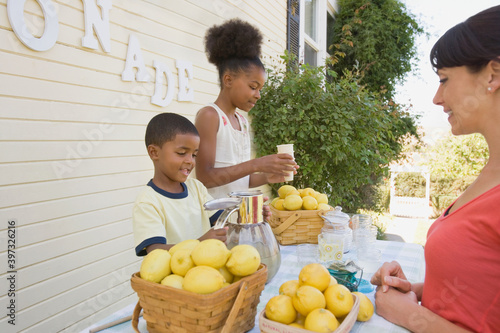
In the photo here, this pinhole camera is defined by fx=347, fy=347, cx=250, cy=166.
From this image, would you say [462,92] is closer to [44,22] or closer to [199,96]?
[44,22]

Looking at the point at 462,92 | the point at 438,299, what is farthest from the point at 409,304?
the point at 462,92

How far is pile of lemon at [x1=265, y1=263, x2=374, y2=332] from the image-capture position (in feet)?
3.11

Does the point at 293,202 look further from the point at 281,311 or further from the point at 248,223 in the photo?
the point at 281,311

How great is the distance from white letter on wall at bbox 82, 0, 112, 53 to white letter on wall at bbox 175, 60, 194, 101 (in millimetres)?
881

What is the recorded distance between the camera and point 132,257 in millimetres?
3000

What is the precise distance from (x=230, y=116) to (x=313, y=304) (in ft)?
5.40

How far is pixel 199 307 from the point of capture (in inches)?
35.4

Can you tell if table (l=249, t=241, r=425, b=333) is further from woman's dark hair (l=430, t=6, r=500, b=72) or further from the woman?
woman's dark hair (l=430, t=6, r=500, b=72)

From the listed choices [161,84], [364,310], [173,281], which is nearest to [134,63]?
[161,84]

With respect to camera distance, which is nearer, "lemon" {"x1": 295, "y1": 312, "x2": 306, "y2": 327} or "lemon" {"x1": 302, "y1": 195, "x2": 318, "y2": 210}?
"lemon" {"x1": 295, "y1": 312, "x2": 306, "y2": 327}

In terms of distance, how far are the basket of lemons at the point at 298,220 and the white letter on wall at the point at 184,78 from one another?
1932 mm

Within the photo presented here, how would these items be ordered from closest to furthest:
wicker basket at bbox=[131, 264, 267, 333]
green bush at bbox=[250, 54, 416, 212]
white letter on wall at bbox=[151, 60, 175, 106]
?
wicker basket at bbox=[131, 264, 267, 333], white letter on wall at bbox=[151, 60, 175, 106], green bush at bbox=[250, 54, 416, 212]

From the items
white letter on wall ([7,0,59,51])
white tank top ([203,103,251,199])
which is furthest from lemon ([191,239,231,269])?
white letter on wall ([7,0,59,51])

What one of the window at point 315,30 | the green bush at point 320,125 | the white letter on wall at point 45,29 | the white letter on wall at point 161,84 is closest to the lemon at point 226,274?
the white letter on wall at point 45,29
